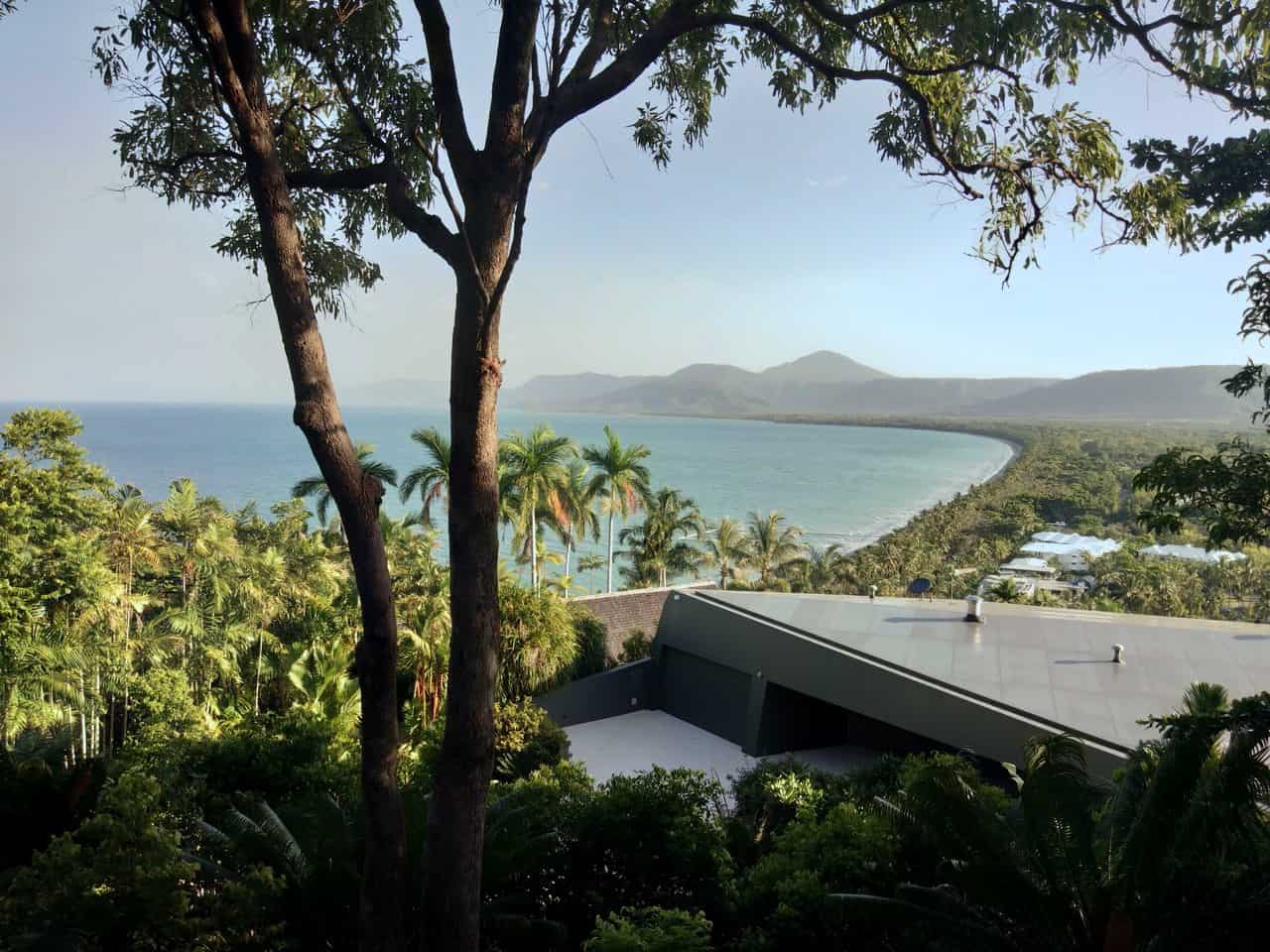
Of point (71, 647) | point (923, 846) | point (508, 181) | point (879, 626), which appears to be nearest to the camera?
point (508, 181)

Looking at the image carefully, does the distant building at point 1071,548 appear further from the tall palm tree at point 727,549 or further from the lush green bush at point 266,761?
the lush green bush at point 266,761

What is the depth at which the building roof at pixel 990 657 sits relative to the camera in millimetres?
9383

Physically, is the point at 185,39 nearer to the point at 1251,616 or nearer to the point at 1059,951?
the point at 1059,951

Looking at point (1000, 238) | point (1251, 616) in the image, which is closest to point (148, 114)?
point (1000, 238)

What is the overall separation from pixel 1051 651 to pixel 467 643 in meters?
9.95

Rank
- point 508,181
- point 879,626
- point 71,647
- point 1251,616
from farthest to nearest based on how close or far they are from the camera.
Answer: point 1251,616 < point 879,626 < point 71,647 < point 508,181

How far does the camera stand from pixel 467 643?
12.3ft

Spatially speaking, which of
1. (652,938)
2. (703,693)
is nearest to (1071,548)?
(703,693)

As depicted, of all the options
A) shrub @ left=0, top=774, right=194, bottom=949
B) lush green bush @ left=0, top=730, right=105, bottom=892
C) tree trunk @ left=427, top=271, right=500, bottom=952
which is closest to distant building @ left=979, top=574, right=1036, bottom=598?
lush green bush @ left=0, top=730, right=105, bottom=892

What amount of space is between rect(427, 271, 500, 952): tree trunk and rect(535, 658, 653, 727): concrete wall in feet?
35.8

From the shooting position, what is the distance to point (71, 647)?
10023 millimetres

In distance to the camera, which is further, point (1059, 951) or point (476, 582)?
point (1059, 951)

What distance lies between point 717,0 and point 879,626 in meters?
9.73

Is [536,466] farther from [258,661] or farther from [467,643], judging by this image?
[467,643]
